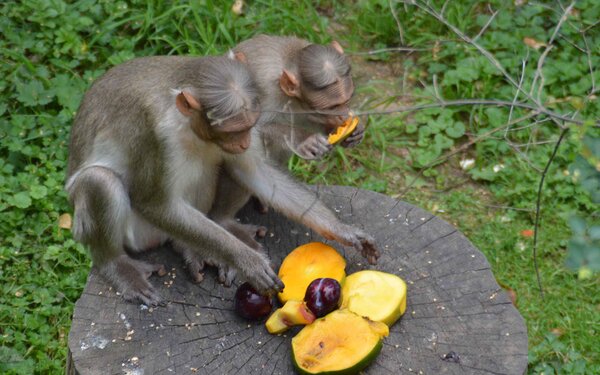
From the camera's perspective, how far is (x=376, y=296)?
454 centimetres

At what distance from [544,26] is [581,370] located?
3935 mm

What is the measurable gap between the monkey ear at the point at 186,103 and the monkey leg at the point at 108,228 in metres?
0.73

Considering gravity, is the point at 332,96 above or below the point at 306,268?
above

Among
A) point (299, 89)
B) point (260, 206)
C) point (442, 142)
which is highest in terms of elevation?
point (299, 89)

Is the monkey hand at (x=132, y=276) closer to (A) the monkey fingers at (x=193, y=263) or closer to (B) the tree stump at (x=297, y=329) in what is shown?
(B) the tree stump at (x=297, y=329)

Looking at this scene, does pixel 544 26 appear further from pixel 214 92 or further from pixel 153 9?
pixel 214 92

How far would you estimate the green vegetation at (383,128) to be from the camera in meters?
6.49

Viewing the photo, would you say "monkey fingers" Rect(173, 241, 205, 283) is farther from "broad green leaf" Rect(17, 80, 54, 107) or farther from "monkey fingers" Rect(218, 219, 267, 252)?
"broad green leaf" Rect(17, 80, 54, 107)

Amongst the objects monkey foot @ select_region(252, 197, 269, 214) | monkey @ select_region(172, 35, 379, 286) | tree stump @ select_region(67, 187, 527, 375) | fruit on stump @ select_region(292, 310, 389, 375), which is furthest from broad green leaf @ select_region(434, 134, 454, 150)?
fruit on stump @ select_region(292, 310, 389, 375)

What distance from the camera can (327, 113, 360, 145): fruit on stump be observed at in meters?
5.53

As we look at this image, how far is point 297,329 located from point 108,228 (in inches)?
51.4

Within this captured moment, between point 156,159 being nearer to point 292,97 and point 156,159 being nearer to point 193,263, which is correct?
point 193,263

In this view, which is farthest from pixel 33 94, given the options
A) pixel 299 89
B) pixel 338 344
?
pixel 338 344

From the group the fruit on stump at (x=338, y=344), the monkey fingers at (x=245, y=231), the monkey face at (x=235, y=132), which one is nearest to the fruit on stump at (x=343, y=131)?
the monkey fingers at (x=245, y=231)
